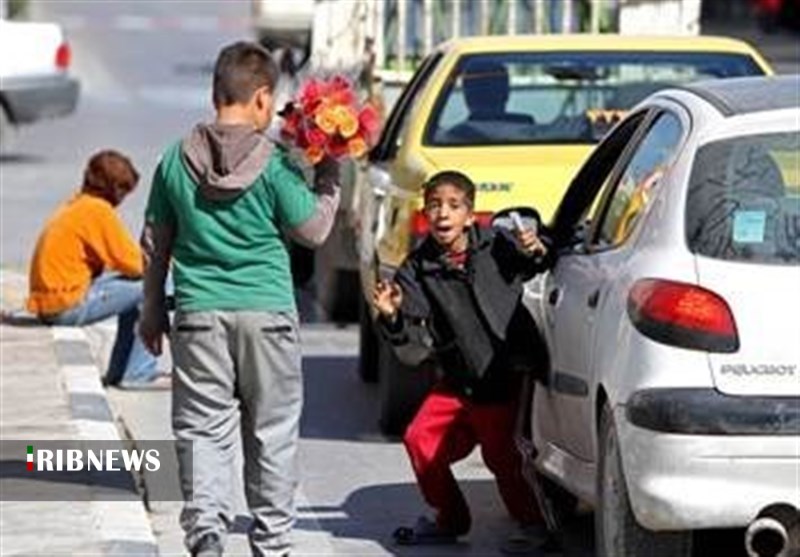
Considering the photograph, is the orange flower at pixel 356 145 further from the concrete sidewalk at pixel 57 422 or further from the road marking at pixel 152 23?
the road marking at pixel 152 23

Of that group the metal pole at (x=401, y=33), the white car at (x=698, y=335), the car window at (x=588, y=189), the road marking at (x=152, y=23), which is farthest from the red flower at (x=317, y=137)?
the road marking at (x=152, y=23)

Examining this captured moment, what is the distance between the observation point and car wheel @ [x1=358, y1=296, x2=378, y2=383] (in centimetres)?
1312

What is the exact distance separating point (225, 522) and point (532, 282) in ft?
5.93

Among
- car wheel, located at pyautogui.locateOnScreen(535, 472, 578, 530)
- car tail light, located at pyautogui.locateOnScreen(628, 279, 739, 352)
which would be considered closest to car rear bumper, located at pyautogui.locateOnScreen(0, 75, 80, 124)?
car wheel, located at pyautogui.locateOnScreen(535, 472, 578, 530)

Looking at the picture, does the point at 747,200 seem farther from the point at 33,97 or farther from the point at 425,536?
the point at 33,97

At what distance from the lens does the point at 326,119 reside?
7.86 meters

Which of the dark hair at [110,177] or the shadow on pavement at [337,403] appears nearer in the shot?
the shadow on pavement at [337,403]

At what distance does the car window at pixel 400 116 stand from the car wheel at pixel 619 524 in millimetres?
4726

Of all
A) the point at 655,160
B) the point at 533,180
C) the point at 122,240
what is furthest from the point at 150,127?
the point at 655,160

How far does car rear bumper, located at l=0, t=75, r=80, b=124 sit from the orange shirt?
40.7 ft

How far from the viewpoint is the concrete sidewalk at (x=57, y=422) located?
8680 mm

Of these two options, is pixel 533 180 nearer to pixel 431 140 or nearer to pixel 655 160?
pixel 431 140

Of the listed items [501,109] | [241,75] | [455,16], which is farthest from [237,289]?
[455,16]

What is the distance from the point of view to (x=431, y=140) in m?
11.9
